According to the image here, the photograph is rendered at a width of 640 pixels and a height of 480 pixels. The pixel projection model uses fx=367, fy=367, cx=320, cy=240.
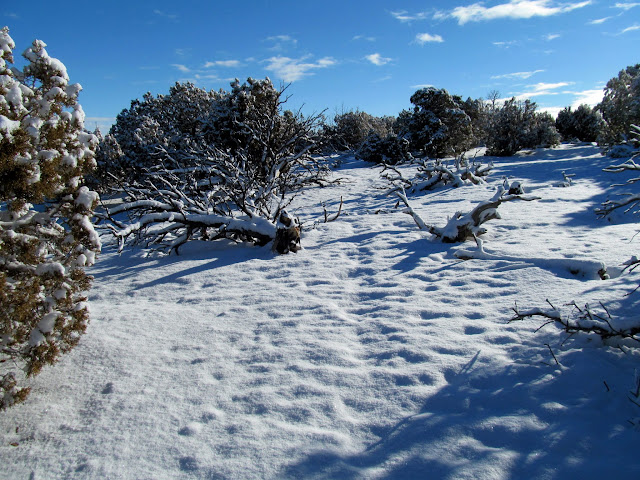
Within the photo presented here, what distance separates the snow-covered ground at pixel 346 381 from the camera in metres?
1.94

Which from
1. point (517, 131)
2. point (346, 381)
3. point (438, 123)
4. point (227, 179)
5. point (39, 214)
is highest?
point (438, 123)

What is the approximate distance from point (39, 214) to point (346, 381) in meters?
2.49

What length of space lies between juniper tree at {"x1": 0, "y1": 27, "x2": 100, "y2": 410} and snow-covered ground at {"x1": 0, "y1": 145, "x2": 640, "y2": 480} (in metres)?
0.47

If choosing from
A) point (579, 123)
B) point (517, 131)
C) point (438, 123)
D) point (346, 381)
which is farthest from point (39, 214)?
point (579, 123)

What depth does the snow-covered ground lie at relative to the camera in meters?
1.94

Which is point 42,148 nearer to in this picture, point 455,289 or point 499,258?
point 455,289

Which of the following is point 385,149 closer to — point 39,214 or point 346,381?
point 346,381

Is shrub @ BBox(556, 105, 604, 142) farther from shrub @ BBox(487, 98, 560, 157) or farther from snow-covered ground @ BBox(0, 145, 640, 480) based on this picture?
snow-covered ground @ BBox(0, 145, 640, 480)

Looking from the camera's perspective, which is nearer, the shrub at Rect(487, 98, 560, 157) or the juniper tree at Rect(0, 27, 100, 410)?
the juniper tree at Rect(0, 27, 100, 410)

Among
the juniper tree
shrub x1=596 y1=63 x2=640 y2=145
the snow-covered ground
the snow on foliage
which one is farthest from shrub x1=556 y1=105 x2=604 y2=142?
the juniper tree

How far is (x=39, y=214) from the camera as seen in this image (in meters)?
2.62

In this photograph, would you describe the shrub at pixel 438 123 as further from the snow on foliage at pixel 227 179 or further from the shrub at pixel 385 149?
the snow on foliage at pixel 227 179

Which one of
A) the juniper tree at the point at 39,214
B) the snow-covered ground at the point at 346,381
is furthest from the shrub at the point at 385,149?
the juniper tree at the point at 39,214

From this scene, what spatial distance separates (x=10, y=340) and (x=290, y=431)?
1.86 meters
